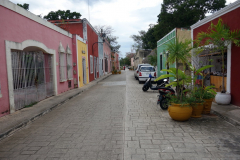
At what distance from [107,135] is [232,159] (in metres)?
2.61

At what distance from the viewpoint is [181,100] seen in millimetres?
5770

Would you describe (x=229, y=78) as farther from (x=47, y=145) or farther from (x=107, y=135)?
(x=47, y=145)

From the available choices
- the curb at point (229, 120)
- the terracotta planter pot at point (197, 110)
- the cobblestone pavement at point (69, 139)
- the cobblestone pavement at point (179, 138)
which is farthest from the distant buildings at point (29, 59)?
the curb at point (229, 120)

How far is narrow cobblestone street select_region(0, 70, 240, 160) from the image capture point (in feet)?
12.1

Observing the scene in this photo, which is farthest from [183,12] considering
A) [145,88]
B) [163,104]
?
[163,104]

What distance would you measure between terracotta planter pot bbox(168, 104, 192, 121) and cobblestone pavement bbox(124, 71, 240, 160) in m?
0.16

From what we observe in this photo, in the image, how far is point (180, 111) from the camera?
5500 mm

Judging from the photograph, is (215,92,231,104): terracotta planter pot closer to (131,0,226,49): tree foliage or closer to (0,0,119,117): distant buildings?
(0,0,119,117): distant buildings

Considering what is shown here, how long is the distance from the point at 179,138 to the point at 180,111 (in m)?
1.22

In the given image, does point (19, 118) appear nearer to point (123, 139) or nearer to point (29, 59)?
point (29, 59)

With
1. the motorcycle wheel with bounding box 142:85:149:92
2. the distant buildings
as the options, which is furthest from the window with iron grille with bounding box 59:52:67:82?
the motorcycle wheel with bounding box 142:85:149:92

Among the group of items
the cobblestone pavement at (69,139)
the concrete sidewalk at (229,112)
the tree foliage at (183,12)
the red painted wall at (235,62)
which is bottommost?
the cobblestone pavement at (69,139)

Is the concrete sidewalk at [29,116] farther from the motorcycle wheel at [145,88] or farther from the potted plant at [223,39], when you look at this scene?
the motorcycle wheel at [145,88]

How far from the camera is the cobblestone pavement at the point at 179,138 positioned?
3628 millimetres
